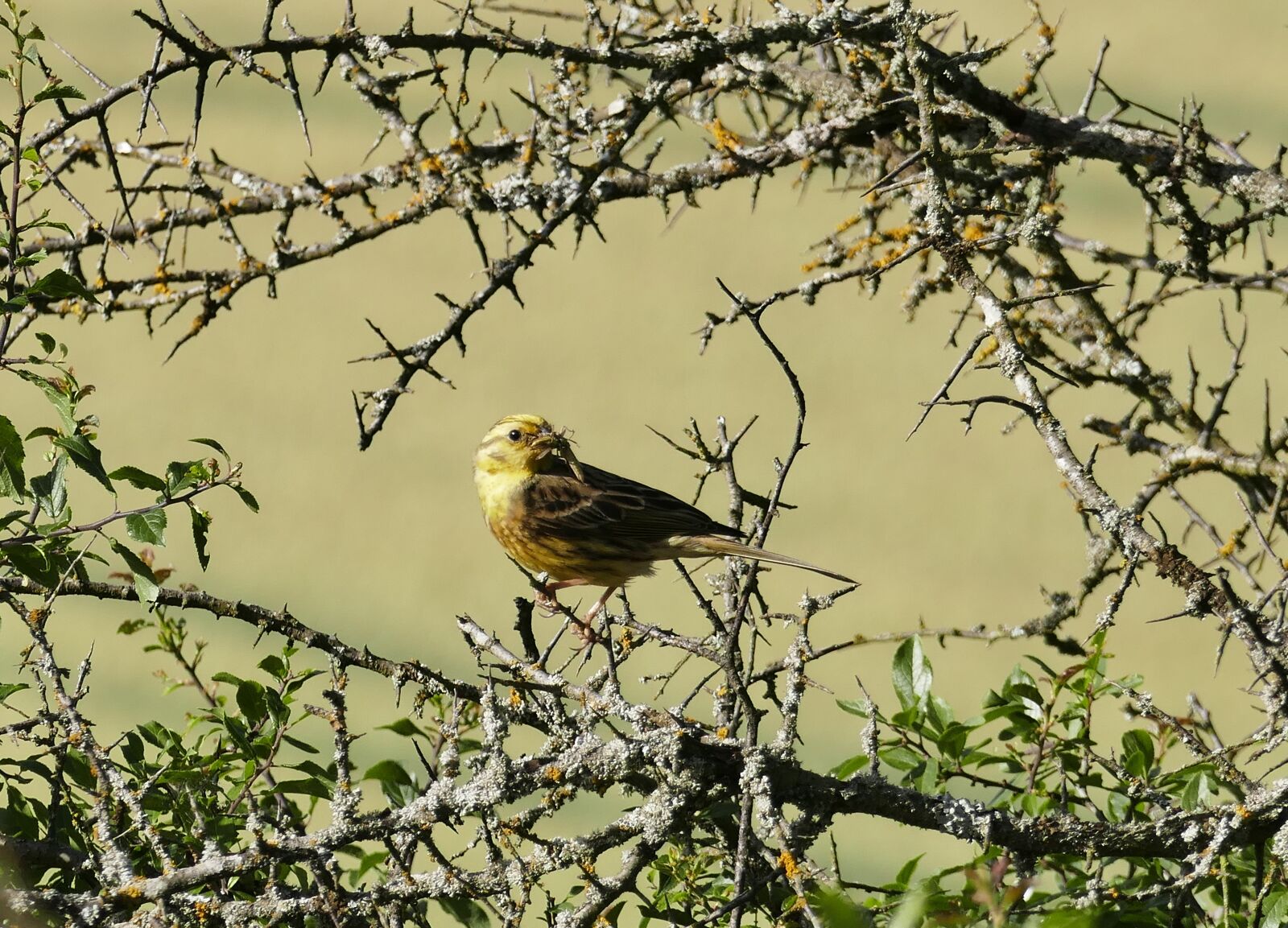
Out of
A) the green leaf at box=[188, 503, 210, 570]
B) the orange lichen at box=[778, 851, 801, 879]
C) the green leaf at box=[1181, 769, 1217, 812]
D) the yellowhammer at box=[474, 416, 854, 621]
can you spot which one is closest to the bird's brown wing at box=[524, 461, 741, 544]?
the yellowhammer at box=[474, 416, 854, 621]

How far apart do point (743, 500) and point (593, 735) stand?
1.81 feet

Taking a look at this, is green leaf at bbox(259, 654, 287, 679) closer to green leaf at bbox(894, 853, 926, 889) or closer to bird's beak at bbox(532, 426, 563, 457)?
green leaf at bbox(894, 853, 926, 889)

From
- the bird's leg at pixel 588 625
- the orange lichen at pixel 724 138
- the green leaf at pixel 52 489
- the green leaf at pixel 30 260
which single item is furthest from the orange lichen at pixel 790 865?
the orange lichen at pixel 724 138

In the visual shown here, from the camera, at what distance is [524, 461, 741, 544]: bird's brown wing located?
414 cm

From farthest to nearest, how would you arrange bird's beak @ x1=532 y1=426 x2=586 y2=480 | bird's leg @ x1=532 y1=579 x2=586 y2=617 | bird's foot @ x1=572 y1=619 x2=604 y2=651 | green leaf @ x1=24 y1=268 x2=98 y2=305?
1. bird's beak @ x1=532 y1=426 x2=586 y2=480
2. bird's leg @ x1=532 y1=579 x2=586 y2=617
3. bird's foot @ x1=572 y1=619 x2=604 y2=651
4. green leaf @ x1=24 y1=268 x2=98 y2=305

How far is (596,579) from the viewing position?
4.23m

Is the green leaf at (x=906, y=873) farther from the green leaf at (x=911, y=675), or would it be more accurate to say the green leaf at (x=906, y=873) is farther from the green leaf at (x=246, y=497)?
the green leaf at (x=246, y=497)

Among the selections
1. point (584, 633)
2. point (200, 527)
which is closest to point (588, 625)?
point (584, 633)

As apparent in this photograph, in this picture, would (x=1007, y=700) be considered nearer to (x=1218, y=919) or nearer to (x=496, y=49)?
(x=1218, y=919)

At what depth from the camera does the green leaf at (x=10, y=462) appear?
196 cm

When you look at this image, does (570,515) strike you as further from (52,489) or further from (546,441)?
(52,489)

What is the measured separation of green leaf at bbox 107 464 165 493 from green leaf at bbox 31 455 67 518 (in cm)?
6

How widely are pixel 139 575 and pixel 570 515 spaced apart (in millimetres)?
2260

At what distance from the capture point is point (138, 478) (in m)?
2.04
